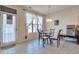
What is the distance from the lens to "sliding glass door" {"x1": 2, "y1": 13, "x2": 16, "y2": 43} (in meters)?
5.84

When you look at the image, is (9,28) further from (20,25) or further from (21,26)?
(21,26)

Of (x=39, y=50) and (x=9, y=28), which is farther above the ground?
(x=9, y=28)

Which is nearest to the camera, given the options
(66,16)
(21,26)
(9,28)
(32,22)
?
(9,28)

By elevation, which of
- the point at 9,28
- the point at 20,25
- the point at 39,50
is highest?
the point at 20,25

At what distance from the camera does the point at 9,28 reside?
624cm

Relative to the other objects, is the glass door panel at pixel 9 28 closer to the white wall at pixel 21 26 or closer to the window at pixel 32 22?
the white wall at pixel 21 26

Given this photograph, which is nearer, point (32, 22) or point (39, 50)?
point (39, 50)

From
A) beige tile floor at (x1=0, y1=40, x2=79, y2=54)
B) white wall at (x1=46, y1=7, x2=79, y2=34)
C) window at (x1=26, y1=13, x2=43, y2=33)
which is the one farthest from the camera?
window at (x1=26, y1=13, x2=43, y2=33)

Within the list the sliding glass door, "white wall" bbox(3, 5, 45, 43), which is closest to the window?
"white wall" bbox(3, 5, 45, 43)

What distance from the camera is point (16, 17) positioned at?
662 cm

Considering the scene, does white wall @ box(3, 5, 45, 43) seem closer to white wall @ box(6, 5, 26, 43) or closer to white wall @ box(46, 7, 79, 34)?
white wall @ box(6, 5, 26, 43)

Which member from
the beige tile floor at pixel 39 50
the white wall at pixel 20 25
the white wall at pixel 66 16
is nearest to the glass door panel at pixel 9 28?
the white wall at pixel 20 25

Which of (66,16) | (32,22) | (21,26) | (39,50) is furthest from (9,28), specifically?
(66,16)
